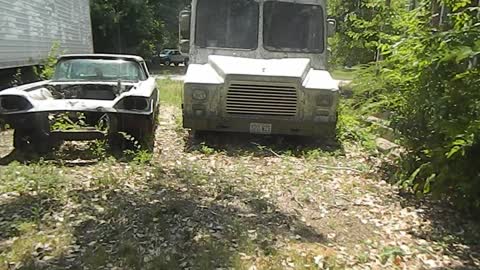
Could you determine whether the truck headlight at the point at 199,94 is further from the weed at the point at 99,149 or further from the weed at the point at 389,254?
the weed at the point at 389,254

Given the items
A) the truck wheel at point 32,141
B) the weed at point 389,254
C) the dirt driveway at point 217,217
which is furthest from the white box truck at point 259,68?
the weed at point 389,254

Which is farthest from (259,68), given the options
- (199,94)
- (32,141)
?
(32,141)

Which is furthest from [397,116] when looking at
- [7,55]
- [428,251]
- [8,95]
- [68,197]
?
[7,55]

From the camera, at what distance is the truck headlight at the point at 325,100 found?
296 inches

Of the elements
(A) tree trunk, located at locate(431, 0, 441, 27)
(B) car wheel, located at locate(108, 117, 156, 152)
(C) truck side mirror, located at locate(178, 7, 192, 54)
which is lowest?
(B) car wheel, located at locate(108, 117, 156, 152)

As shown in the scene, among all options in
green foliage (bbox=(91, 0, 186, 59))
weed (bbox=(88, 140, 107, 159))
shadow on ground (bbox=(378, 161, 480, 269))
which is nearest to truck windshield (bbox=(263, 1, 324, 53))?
weed (bbox=(88, 140, 107, 159))

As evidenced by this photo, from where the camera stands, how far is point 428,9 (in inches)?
228

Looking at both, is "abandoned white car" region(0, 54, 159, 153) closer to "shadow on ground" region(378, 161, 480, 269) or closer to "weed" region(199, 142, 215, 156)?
"weed" region(199, 142, 215, 156)

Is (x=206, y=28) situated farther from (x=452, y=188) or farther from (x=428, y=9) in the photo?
(x=452, y=188)

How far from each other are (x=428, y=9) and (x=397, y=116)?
1223 mm

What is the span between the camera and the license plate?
25.0 feet

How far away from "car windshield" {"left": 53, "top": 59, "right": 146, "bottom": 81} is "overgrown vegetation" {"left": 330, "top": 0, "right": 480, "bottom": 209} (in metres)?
4.25

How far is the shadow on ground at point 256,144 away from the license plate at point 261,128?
1.08 feet

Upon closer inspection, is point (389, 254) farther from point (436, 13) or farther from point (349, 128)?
point (349, 128)
